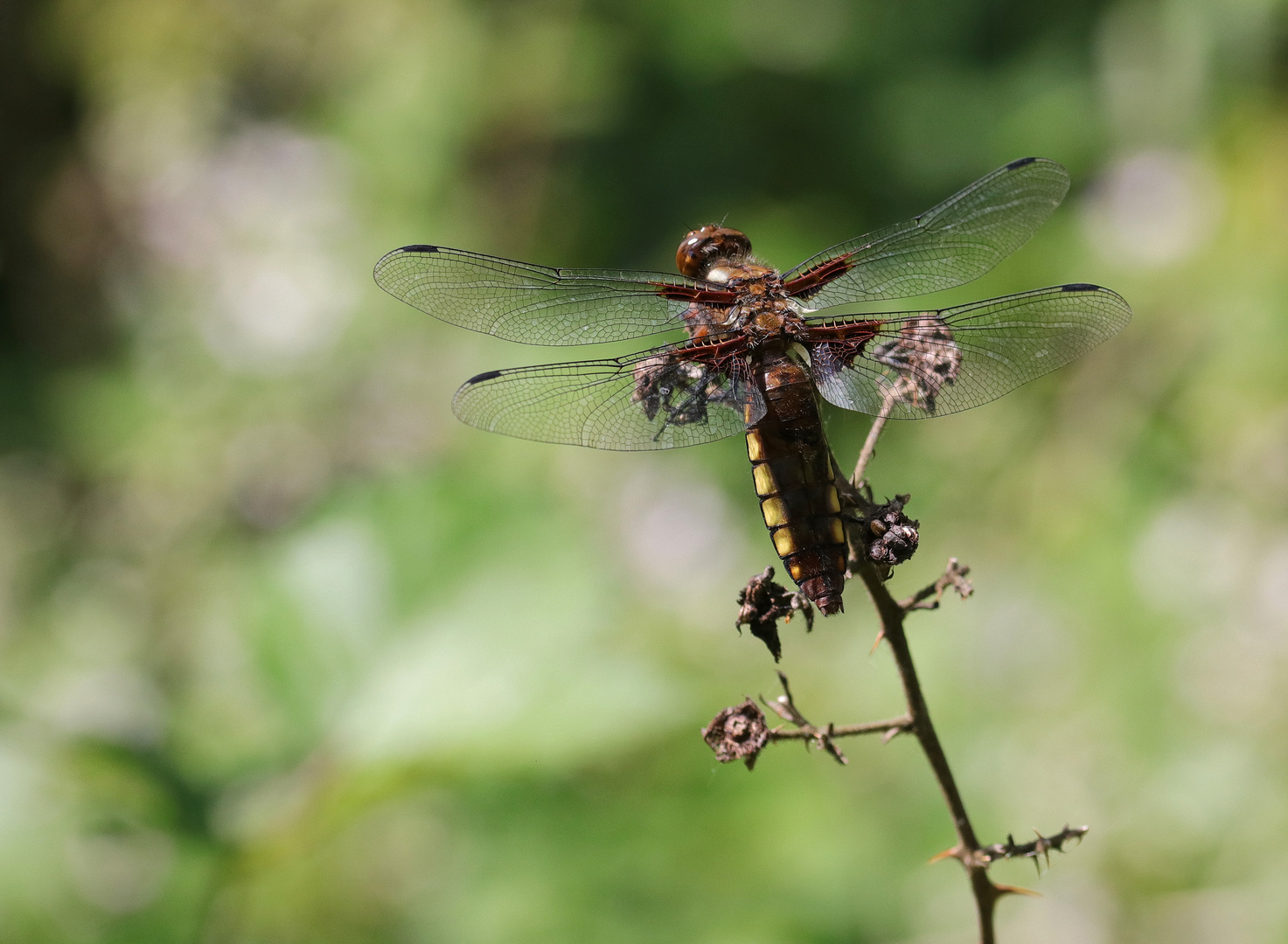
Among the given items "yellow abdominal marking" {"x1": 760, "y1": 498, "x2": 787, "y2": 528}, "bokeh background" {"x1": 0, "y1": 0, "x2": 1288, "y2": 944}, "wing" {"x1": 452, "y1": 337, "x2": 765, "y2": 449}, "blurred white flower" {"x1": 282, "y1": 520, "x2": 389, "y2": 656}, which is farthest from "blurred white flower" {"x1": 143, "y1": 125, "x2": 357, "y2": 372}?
"yellow abdominal marking" {"x1": 760, "y1": 498, "x2": 787, "y2": 528}

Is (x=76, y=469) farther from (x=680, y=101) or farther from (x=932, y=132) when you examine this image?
(x=932, y=132)

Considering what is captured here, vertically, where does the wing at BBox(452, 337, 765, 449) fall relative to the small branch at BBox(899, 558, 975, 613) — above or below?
above

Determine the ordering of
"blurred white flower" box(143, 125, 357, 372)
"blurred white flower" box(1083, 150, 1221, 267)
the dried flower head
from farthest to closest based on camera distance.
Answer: "blurred white flower" box(143, 125, 357, 372) → "blurred white flower" box(1083, 150, 1221, 267) → the dried flower head

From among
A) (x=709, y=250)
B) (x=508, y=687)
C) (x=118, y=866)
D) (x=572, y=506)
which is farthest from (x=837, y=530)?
(x=572, y=506)

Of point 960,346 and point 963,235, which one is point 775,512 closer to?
point 960,346

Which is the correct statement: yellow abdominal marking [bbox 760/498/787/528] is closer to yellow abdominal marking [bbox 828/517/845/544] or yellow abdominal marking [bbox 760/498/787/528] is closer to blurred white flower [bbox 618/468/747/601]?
yellow abdominal marking [bbox 828/517/845/544]

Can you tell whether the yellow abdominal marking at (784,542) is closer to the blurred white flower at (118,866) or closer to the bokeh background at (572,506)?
the bokeh background at (572,506)

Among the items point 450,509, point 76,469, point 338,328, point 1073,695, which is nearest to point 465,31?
point 338,328
